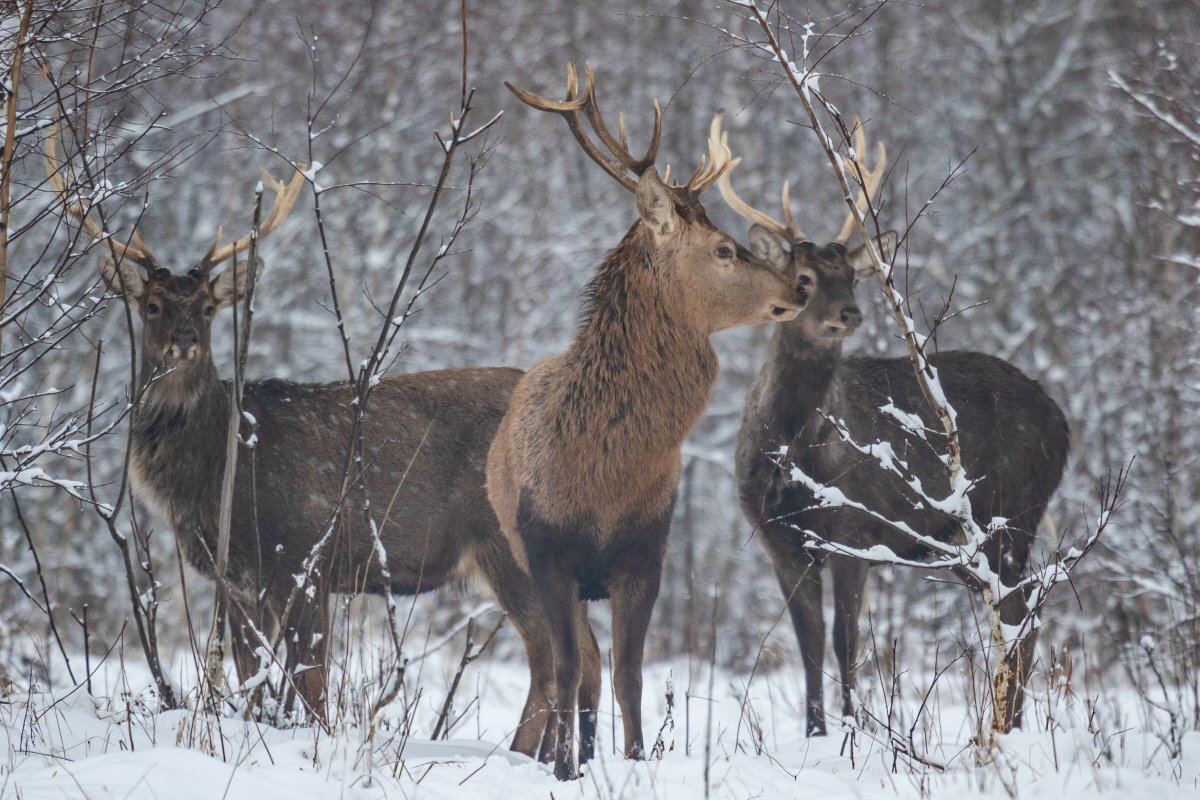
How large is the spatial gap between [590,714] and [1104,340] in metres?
9.42

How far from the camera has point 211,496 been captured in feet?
17.6

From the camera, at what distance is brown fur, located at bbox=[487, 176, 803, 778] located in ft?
13.9

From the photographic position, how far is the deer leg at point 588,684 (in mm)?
4316

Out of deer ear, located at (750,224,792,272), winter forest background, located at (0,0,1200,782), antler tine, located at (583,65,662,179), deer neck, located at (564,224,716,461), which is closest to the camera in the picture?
deer neck, located at (564,224,716,461)

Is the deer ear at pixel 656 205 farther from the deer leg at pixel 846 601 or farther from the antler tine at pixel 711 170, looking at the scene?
Result: the deer leg at pixel 846 601

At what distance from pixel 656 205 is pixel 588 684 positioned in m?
1.87

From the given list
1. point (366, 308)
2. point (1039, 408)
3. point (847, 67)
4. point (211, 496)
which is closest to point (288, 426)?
point (211, 496)

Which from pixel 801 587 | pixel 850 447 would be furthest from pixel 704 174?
pixel 801 587

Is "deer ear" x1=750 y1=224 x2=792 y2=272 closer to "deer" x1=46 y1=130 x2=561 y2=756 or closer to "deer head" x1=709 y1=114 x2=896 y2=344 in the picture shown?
"deer head" x1=709 y1=114 x2=896 y2=344

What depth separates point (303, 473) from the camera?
5527mm

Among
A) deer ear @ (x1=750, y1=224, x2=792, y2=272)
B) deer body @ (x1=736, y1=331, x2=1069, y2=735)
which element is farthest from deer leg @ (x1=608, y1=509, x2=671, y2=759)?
deer ear @ (x1=750, y1=224, x2=792, y2=272)

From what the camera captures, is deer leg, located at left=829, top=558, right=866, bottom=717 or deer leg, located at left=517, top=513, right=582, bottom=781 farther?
deer leg, located at left=829, top=558, right=866, bottom=717

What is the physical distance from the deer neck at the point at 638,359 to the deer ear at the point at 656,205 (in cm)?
10

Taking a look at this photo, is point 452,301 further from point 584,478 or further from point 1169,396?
point 584,478
